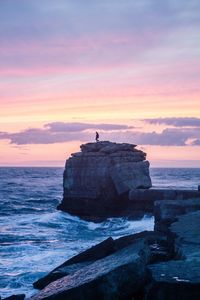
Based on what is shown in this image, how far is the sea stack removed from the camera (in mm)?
27484

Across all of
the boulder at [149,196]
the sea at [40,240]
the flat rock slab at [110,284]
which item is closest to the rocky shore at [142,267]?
the flat rock slab at [110,284]

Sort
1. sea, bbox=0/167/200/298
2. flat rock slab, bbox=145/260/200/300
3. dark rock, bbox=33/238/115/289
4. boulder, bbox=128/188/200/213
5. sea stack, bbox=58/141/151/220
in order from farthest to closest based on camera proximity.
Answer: sea stack, bbox=58/141/151/220 < boulder, bbox=128/188/200/213 < sea, bbox=0/167/200/298 < dark rock, bbox=33/238/115/289 < flat rock slab, bbox=145/260/200/300

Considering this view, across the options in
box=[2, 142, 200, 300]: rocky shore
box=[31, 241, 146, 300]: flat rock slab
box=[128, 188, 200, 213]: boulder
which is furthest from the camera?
box=[128, 188, 200, 213]: boulder

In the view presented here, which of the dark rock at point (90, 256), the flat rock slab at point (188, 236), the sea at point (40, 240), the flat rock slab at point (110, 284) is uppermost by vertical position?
the flat rock slab at point (188, 236)

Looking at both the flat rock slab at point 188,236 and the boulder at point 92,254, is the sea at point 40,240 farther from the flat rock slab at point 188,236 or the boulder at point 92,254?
the flat rock slab at point 188,236

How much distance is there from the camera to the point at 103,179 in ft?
92.1

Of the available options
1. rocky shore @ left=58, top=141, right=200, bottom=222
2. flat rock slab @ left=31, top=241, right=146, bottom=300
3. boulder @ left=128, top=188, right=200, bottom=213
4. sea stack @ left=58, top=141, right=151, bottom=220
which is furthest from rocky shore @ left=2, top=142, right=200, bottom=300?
sea stack @ left=58, top=141, right=151, bottom=220

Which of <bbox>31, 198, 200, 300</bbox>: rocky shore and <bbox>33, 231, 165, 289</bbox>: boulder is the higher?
<bbox>31, 198, 200, 300</bbox>: rocky shore

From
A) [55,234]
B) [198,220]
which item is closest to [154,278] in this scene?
[198,220]

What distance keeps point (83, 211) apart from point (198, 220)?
17665 mm

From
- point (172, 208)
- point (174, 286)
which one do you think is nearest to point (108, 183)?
point (172, 208)

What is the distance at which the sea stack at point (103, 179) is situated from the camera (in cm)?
2748

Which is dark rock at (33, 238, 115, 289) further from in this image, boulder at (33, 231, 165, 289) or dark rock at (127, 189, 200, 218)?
dark rock at (127, 189, 200, 218)

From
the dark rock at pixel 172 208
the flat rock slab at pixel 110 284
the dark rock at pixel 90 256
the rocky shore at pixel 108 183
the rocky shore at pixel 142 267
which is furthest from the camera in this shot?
the rocky shore at pixel 108 183
